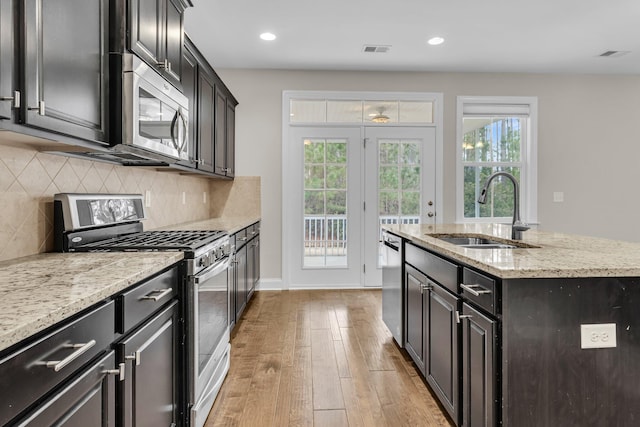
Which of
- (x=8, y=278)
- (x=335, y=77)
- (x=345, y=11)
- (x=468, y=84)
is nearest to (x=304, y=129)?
(x=335, y=77)

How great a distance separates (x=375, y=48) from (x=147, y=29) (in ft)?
8.80

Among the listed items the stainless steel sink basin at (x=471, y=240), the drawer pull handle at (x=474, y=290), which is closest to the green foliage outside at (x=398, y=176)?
the stainless steel sink basin at (x=471, y=240)

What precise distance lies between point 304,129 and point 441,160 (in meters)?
1.73

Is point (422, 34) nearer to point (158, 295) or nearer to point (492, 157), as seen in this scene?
point (492, 157)

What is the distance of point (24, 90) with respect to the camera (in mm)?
1104

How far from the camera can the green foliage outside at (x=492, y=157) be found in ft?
15.7

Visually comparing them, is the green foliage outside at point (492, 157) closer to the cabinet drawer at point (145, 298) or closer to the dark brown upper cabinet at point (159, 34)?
the dark brown upper cabinet at point (159, 34)

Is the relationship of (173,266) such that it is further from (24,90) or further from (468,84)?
(468,84)

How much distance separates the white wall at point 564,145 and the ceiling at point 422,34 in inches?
6.6

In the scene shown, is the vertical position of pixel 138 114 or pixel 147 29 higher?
pixel 147 29

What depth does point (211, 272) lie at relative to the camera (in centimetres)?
194

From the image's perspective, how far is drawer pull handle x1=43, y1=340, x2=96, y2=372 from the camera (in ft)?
2.73

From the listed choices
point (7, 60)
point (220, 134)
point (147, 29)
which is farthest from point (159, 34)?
point (220, 134)

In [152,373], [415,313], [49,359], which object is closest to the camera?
[49,359]
